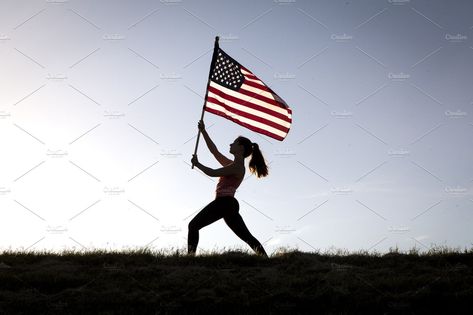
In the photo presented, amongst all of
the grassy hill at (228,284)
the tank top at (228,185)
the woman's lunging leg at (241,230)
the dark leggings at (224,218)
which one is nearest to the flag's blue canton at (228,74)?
the tank top at (228,185)

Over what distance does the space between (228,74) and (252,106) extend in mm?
766

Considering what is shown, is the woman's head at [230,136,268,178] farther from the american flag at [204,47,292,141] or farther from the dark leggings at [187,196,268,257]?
the american flag at [204,47,292,141]

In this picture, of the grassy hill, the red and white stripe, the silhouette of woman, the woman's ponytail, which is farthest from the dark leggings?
the red and white stripe

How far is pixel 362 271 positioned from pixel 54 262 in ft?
15.3

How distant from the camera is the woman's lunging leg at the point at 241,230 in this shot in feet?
31.8

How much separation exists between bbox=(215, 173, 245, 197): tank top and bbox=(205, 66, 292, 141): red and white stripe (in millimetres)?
1610

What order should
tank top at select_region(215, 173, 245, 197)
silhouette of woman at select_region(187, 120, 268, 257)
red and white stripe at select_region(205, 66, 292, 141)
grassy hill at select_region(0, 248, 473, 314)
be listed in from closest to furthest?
grassy hill at select_region(0, 248, 473, 314) < silhouette of woman at select_region(187, 120, 268, 257) < tank top at select_region(215, 173, 245, 197) < red and white stripe at select_region(205, 66, 292, 141)

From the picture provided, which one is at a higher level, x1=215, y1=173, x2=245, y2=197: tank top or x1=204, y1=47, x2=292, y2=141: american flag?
x1=204, y1=47, x2=292, y2=141: american flag

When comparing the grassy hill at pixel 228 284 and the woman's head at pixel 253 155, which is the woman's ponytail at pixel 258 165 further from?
the grassy hill at pixel 228 284

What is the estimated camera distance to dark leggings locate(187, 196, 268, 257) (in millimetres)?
9664

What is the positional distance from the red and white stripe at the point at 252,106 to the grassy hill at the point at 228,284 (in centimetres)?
273

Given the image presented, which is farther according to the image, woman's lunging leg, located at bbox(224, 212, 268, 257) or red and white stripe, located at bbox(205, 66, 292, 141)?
red and white stripe, located at bbox(205, 66, 292, 141)

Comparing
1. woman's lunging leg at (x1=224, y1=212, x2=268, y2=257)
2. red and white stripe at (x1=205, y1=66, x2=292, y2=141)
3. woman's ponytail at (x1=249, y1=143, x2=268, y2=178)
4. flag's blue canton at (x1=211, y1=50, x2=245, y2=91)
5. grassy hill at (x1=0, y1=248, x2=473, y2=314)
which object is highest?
flag's blue canton at (x1=211, y1=50, x2=245, y2=91)

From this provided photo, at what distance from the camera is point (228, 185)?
984cm
